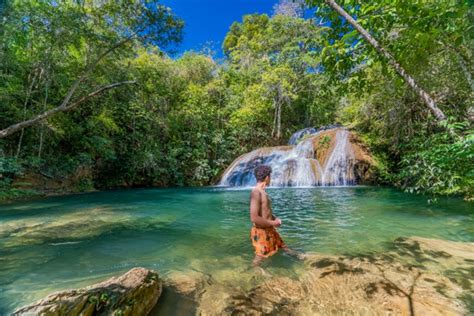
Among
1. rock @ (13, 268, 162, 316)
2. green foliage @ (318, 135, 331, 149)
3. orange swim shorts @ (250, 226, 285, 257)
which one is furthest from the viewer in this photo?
green foliage @ (318, 135, 331, 149)

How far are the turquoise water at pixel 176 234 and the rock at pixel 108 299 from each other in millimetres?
878

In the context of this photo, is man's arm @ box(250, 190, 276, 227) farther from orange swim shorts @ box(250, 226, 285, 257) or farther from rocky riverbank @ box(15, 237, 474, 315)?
rocky riverbank @ box(15, 237, 474, 315)

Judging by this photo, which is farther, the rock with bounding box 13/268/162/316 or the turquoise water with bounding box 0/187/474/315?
the turquoise water with bounding box 0/187/474/315

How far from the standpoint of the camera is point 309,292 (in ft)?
9.89

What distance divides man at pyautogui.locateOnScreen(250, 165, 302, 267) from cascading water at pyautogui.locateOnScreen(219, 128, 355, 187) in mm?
10811

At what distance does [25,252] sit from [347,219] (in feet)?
21.3

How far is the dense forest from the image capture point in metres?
3.50

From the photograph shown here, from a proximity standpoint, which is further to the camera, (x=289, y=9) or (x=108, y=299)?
(x=289, y=9)

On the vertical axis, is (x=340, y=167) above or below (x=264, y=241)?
above

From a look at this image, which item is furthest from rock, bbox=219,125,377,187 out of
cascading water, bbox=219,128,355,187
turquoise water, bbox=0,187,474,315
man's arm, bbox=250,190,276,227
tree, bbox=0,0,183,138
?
man's arm, bbox=250,190,276,227

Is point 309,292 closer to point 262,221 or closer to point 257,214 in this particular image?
point 262,221

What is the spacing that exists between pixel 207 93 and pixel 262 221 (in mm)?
→ 19415

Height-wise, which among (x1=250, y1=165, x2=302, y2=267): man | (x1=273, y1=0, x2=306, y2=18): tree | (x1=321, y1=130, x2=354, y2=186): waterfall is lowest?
(x1=250, y1=165, x2=302, y2=267): man

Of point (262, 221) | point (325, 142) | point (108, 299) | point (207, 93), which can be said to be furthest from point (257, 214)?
point (207, 93)
